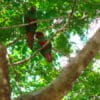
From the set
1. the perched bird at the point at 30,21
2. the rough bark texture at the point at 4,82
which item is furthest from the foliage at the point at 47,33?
Answer: the rough bark texture at the point at 4,82

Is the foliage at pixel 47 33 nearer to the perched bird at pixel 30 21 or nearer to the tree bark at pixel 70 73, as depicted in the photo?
the perched bird at pixel 30 21

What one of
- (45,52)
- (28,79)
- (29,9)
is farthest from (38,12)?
(28,79)

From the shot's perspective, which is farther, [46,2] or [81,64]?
[46,2]

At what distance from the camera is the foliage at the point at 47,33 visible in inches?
230

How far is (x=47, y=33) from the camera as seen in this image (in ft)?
21.9

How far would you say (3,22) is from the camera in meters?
6.36

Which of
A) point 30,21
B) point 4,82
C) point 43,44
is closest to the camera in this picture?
point 4,82

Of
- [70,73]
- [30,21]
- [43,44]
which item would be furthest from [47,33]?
[70,73]

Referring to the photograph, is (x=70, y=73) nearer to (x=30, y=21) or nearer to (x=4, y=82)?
(x=4, y=82)

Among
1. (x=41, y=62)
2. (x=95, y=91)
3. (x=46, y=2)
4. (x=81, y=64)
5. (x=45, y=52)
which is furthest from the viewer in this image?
(x=41, y=62)

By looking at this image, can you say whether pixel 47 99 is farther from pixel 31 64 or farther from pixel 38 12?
pixel 31 64

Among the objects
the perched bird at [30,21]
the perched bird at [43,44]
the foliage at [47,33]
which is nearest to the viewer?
the perched bird at [30,21]

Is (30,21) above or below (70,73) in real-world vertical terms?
above

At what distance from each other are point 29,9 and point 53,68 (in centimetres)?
184
